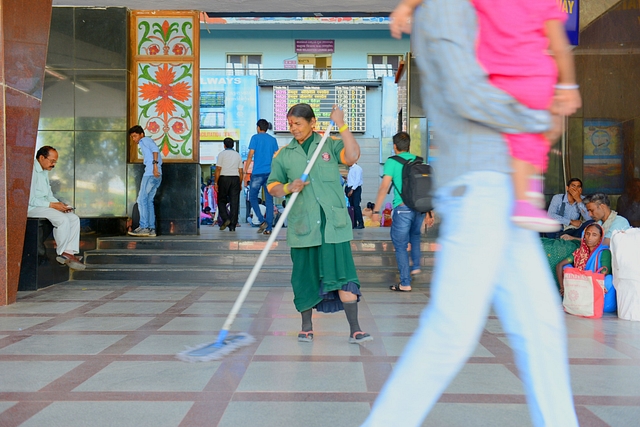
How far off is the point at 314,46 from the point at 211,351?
20646 millimetres

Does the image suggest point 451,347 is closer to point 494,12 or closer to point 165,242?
point 494,12

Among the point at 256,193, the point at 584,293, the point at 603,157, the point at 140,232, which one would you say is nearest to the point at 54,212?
the point at 140,232

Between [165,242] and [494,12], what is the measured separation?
8044 millimetres

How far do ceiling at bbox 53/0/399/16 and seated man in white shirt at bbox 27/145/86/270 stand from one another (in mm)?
3396

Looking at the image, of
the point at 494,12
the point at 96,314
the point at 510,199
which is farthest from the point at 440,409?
the point at 96,314

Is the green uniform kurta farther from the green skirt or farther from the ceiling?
the ceiling

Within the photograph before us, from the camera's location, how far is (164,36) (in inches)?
416

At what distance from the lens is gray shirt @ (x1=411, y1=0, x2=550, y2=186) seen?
1.69m

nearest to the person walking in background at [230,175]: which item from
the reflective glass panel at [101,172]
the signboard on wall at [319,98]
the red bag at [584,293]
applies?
the reflective glass panel at [101,172]

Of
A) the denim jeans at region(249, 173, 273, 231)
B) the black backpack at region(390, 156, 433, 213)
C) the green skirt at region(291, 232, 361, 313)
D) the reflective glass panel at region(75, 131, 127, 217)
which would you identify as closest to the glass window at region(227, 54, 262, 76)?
the denim jeans at region(249, 173, 273, 231)

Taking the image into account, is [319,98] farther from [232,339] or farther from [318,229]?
[232,339]

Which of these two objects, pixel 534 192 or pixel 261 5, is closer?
pixel 534 192

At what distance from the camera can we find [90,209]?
34.0 feet

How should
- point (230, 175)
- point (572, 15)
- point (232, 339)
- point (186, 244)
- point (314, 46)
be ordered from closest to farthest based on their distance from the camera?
point (232, 339)
point (572, 15)
point (186, 244)
point (230, 175)
point (314, 46)
